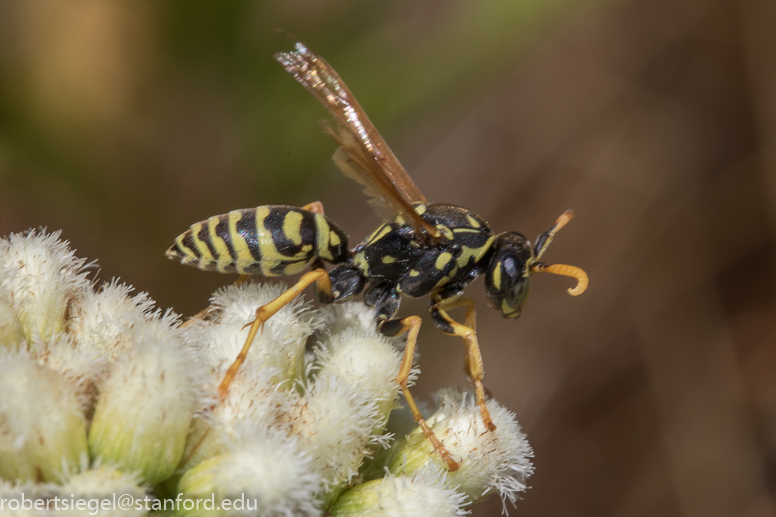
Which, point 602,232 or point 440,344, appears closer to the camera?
point 440,344

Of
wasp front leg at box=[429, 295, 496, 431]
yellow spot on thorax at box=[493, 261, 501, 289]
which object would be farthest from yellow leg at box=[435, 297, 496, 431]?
yellow spot on thorax at box=[493, 261, 501, 289]

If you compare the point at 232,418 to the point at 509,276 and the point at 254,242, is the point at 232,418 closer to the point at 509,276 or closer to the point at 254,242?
the point at 254,242

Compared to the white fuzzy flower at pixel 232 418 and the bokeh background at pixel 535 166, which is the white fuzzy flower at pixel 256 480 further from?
the bokeh background at pixel 535 166

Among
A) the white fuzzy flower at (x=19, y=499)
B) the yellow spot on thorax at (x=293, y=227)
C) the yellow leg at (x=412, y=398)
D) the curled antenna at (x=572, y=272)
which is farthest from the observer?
the yellow spot on thorax at (x=293, y=227)

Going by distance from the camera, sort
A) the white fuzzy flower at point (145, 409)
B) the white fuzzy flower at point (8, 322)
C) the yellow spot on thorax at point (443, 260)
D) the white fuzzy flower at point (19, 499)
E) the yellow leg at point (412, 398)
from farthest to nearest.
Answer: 1. the yellow spot on thorax at point (443, 260)
2. the yellow leg at point (412, 398)
3. the white fuzzy flower at point (8, 322)
4. the white fuzzy flower at point (145, 409)
5. the white fuzzy flower at point (19, 499)

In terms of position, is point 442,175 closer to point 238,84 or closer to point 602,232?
point 602,232

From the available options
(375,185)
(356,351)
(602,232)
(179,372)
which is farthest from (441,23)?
(179,372)

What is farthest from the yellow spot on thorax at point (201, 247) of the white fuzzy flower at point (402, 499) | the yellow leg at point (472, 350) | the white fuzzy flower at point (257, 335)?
the white fuzzy flower at point (402, 499)
